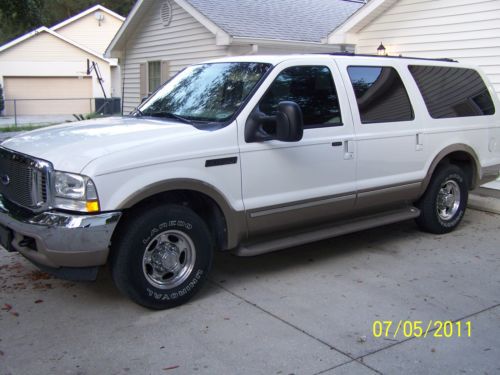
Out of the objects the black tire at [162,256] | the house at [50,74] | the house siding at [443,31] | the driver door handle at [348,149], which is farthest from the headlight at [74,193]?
the house at [50,74]

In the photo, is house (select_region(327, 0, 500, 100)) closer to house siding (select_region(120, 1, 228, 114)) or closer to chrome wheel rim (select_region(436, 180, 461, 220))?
chrome wheel rim (select_region(436, 180, 461, 220))

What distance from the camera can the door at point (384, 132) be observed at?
5.42 meters

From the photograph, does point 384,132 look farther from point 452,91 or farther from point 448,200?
point 448,200

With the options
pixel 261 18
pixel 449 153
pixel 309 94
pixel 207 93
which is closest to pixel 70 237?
pixel 207 93

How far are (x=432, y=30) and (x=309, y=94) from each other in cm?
544

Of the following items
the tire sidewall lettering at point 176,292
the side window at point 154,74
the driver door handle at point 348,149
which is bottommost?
the tire sidewall lettering at point 176,292

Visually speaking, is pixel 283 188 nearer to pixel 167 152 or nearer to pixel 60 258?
pixel 167 152

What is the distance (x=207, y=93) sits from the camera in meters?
5.13

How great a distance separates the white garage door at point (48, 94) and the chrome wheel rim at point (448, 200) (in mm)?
28208

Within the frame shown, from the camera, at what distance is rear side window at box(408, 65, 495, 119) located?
6117 millimetres

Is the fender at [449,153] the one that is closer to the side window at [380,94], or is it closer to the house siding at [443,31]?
the side window at [380,94]

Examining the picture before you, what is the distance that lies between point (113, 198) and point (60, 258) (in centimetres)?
56

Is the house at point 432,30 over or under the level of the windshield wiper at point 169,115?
over

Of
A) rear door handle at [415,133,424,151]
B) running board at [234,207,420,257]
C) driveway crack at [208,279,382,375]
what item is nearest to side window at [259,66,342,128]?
running board at [234,207,420,257]
